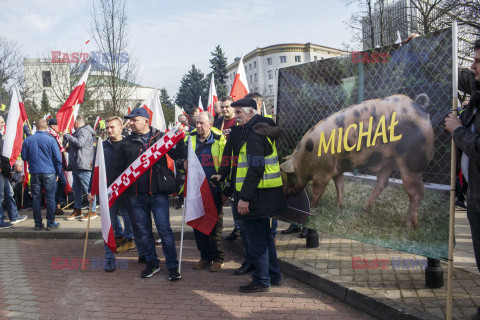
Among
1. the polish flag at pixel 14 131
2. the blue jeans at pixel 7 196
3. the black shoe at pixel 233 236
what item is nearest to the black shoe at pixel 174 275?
the black shoe at pixel 233 236

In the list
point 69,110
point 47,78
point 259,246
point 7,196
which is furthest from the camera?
point 47,78

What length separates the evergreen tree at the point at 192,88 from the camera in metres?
53.9

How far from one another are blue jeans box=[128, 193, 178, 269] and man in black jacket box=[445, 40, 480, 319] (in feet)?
11.1

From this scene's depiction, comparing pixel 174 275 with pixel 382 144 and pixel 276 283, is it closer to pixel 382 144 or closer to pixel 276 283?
pixel 276 283

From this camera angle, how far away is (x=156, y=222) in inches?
196

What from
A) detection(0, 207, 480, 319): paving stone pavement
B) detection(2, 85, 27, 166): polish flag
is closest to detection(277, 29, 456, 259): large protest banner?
detection(0, 207, 480, 319): paving stone pavement

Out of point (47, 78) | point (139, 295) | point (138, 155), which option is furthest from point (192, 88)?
point (139, 295)

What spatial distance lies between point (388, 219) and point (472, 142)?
3.78 feet

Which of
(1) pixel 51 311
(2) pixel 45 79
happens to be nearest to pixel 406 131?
(1) pixel 51 311

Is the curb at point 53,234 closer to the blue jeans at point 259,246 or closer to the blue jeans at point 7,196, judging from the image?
the blue jeans at point 7,196

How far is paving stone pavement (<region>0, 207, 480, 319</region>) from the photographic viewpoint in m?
3.51

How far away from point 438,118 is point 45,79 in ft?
122

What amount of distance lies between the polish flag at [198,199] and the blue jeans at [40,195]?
13.6 feet

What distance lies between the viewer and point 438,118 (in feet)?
10.5
